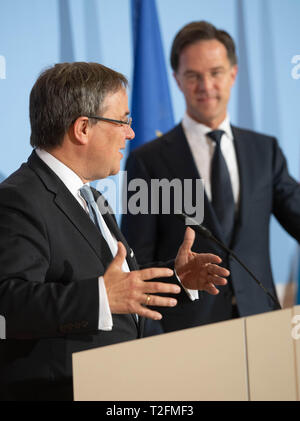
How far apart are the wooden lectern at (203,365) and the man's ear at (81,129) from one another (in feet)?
2.18

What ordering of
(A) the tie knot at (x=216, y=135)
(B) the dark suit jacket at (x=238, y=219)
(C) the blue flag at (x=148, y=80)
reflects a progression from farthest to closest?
(C) the blue flag at (x=148, y=80), (A) the tie knot at (x=216, y=135), (B) the dark suit jacket at (x=238, y=219)

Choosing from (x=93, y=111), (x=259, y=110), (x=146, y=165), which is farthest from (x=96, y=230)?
(x=259, y=110)

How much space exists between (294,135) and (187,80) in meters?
1.64

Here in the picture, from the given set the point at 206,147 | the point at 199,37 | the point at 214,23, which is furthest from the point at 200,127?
the point at 214,23

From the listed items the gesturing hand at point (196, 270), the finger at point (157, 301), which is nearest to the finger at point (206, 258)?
the gesturing hand at point (196, 270)

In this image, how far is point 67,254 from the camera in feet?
5.25

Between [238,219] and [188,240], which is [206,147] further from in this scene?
[188,240]

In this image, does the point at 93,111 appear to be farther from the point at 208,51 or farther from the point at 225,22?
the point at 225,22

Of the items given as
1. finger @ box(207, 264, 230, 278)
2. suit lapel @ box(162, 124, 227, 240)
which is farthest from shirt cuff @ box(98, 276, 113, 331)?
suit lapel @ box(162, 124, 227, 240)

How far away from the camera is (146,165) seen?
2.81m

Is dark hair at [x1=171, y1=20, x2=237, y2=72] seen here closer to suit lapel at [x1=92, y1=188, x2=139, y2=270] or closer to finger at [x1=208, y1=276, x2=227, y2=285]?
suit lapel at [x1=92, y1=188, x2=139, y2=270]

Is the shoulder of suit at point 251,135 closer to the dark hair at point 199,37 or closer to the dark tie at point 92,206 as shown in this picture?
the dark hair at point 199,37

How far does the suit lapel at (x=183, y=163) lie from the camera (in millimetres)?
2680

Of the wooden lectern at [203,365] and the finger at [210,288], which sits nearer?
the wooden lectern at [203,365]
